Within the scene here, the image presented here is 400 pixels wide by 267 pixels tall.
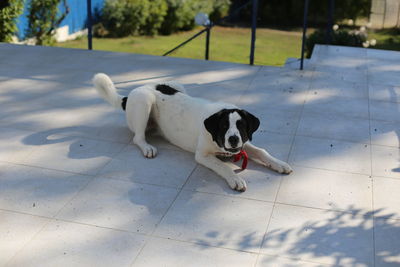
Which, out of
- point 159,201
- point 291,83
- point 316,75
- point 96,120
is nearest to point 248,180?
point 159,201

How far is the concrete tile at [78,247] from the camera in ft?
10.6

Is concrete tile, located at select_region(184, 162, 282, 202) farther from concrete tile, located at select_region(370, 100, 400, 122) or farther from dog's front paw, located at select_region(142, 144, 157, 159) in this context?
concrete tile, located at select_region(370, 100, 400, 122)

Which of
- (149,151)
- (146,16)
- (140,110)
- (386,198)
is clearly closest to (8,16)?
(146,16)

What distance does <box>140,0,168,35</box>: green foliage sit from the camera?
17719 millimetres

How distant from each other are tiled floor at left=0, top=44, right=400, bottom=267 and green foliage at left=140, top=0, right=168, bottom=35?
1130 cm

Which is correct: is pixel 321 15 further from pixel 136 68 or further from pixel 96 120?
pixel 96 120

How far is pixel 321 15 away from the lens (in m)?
20.3

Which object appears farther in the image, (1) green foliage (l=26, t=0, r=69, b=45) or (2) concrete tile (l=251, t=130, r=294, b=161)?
(1) green foliage (l=26, t=0, r=69, b=45)

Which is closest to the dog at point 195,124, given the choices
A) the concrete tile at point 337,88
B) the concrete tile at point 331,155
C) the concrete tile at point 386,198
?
the concrete tile at point 331,155

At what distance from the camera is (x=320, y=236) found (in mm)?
3539

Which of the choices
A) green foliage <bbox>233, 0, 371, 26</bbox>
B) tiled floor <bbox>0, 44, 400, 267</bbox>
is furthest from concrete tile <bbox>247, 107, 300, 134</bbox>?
green foliage <bbox>233, 0, 371, 26</bbox>

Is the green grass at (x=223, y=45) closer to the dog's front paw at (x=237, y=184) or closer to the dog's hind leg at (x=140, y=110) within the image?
the dog's hind leg at (x=140, y=110)

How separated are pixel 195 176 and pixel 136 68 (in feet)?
11.6

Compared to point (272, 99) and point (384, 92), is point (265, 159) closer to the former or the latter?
point (272, 99)
